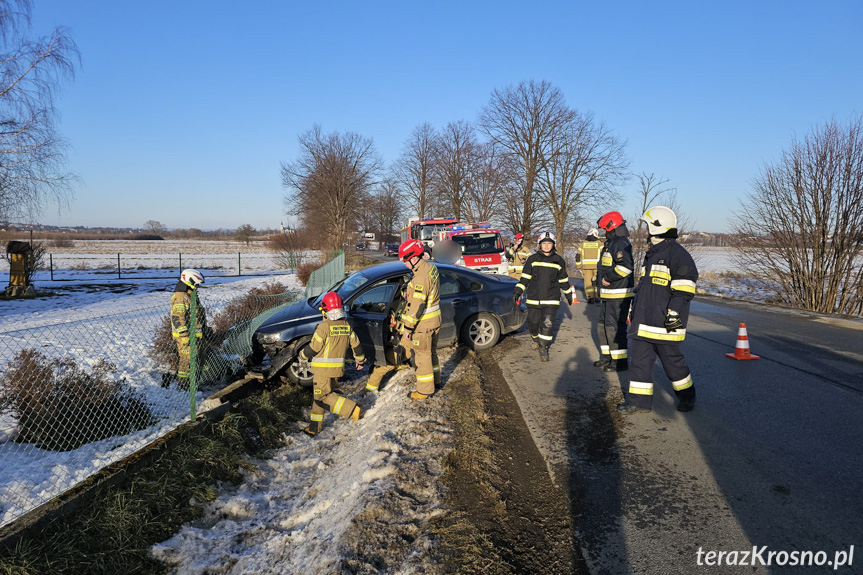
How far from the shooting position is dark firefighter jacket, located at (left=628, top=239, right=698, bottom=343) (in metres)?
4.65

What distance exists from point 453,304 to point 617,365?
2563 millimetres

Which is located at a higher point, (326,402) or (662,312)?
(662,312)

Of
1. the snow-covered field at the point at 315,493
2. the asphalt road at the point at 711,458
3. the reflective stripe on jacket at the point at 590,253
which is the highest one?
Result: the reflective stripe on jacket at the point at 590,253

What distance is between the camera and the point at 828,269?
15539 mm

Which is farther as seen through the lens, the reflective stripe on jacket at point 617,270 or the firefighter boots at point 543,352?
the firefighter boots at point 543,352

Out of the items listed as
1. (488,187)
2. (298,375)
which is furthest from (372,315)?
(488,187)

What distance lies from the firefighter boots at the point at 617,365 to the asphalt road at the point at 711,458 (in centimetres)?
9

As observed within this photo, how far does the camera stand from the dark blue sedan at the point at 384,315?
6949mm

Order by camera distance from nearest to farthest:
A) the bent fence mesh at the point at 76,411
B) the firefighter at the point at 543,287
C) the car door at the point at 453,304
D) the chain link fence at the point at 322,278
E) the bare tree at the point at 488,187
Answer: the bent fence mesh at the point at 76,411
the firefighter at the point at 543,287
the car door at the point at 453,304
the chain link fence at the point at 322,278
the bare tree at the point at 488,187

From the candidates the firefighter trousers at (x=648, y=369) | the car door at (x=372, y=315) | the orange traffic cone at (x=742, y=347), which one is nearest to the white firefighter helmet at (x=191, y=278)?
the car door at (x=372, y=315)

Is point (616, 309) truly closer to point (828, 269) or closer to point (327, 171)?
point (828, 269)

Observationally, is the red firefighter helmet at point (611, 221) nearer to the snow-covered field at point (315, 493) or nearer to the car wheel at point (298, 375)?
the snow-covered field at point (315, 493)

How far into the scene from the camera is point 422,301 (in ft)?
19.6

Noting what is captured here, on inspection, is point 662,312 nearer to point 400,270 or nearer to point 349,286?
point 400,270
